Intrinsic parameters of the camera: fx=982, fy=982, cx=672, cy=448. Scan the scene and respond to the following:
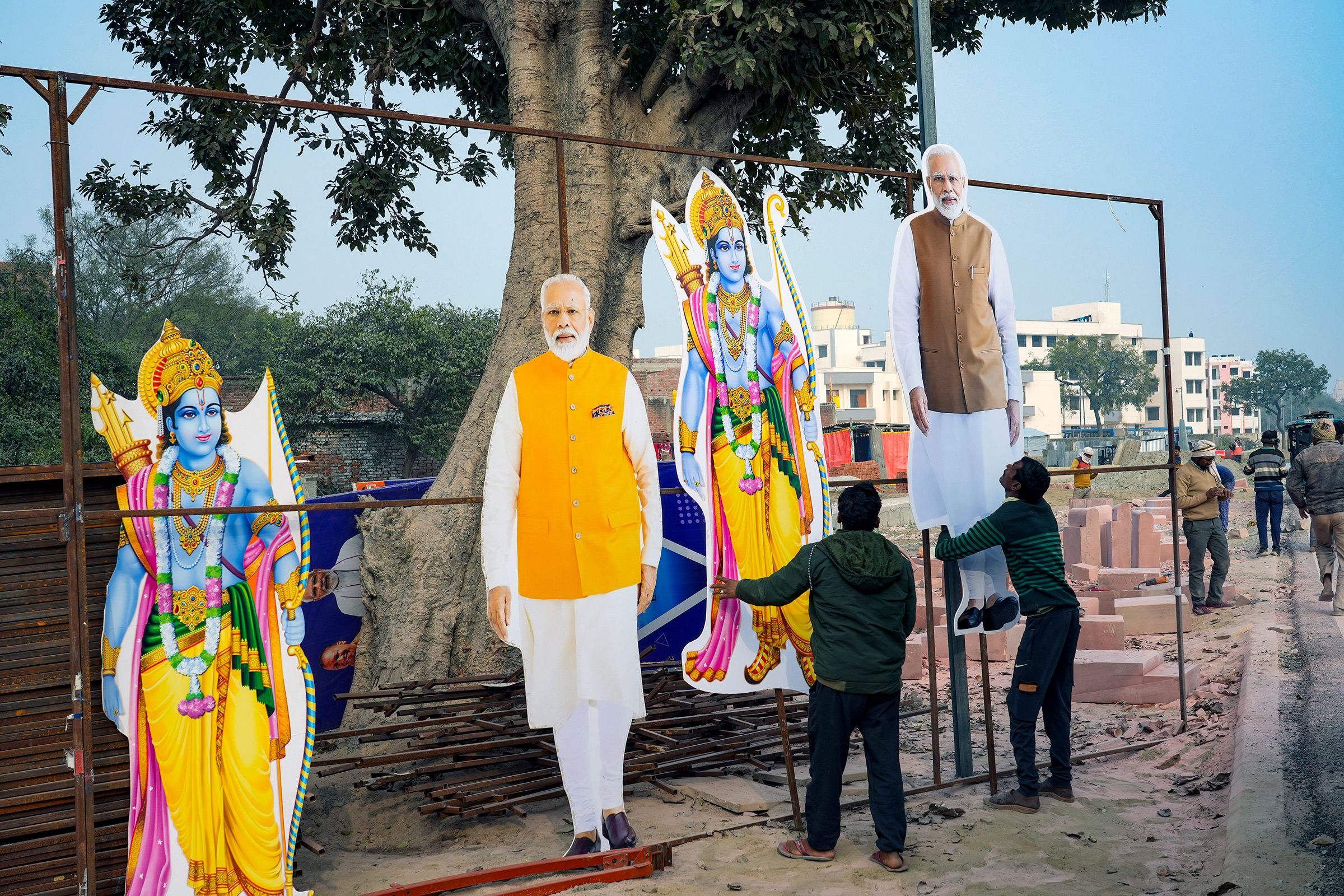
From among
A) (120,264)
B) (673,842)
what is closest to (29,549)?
(673,842)

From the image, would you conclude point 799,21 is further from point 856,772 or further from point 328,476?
point 328,476

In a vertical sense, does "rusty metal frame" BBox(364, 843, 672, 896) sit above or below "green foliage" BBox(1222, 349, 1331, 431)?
below

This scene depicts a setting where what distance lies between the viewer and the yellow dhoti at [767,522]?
5.00m

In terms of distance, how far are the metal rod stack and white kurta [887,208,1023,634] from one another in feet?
4.73

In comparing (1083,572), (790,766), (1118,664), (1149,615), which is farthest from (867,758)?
(1083,572)

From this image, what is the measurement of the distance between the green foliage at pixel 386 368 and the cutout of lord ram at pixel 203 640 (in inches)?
868

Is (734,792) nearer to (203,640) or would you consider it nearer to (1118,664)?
(203,640)

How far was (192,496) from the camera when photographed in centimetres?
397

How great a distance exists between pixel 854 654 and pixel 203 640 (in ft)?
8.93

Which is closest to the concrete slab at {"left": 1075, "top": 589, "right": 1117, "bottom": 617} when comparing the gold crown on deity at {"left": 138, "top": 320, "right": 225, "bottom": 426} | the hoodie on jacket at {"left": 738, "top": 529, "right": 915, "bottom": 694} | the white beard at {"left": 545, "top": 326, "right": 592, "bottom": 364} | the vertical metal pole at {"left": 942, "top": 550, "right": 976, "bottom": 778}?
the vertical metal pole at {"left": 942, "top": 550, "right": 976, "bottom": 778}

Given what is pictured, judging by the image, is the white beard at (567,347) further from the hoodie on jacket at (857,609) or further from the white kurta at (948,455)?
the white kurta at (948,455)

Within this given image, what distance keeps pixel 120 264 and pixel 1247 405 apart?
8213 cm

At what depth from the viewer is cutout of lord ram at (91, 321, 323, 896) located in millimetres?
3852

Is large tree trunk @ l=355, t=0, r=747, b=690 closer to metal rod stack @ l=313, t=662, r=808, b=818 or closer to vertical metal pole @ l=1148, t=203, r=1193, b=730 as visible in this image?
metal rod stack @ l=313, t=662, r=808, b=818
